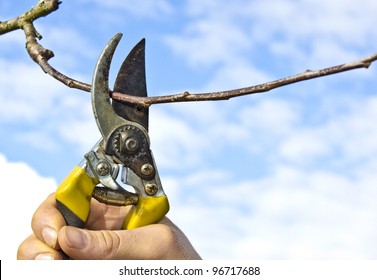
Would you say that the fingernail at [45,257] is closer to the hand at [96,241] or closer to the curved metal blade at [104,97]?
the hand at [96,241]

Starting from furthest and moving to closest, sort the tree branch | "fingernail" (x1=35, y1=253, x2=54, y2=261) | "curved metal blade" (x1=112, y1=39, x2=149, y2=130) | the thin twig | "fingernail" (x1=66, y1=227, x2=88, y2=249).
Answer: the thin twig, "curved metal blade" (x1=112, y1=39, x2=149, y2=130), "fingernail" (x1=35, y1=253, x2=54, y2=261), "fingernail" (x1=66, y1=227, x2=88, y2=249), the tree branch

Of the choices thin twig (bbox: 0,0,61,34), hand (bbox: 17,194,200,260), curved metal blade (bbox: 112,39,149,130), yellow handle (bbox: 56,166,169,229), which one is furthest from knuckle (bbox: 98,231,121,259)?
thin twig (bbox: 0,0,61,34)

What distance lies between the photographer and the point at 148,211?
11.2 ft

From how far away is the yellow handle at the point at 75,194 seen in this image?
3332mm

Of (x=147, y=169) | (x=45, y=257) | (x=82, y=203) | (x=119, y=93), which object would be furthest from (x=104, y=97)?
(x=45, y=257)

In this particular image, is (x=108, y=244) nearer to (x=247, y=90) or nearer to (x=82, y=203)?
(x=82, y=203)

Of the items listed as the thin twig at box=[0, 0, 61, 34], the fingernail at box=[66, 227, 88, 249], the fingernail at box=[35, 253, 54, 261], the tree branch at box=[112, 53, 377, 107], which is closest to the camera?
the tree branch at box=[112, 53, 377, 107]

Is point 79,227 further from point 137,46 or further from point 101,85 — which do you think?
point 137,46

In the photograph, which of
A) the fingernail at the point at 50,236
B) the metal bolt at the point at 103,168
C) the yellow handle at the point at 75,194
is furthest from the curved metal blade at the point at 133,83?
the fingernail at the point at 50,236

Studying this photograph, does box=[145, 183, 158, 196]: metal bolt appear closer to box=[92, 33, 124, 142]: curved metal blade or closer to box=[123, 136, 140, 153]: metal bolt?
box=[123, 136, 140, 153]: metal bolt

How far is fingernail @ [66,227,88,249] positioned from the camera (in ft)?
10.6

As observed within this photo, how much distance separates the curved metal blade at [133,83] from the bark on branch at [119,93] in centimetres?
5

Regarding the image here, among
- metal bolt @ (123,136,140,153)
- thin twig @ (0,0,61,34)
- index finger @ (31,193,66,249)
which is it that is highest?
thin twig @ (0,0,61,34)

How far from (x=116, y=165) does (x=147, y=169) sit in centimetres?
15
